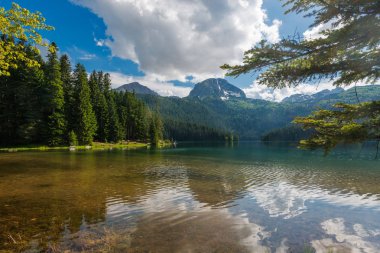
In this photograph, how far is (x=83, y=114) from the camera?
7219 cm

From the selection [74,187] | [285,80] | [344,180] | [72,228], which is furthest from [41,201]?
[344,180]

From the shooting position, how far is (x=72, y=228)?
11750 mm

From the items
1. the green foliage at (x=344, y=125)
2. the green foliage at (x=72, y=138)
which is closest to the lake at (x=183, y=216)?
the green foliage at (x=344, y=125)

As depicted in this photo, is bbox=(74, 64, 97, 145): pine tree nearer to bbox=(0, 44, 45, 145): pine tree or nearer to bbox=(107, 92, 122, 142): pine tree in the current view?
bbox=(0, 44, 45, 145): pine tree

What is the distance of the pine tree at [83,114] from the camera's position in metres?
71.9

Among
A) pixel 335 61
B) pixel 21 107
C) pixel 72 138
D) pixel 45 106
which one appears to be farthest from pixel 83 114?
pixel 335 61

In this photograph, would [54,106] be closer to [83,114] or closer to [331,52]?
[83,114]

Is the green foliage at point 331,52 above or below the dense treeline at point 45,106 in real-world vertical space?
below

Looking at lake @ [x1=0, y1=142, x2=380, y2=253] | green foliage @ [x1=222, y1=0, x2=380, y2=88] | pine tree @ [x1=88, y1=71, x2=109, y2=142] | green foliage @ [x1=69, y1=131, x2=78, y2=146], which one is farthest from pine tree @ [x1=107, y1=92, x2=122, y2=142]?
green foliage @ [x1=222, y1=0, x2=380, y2=88]

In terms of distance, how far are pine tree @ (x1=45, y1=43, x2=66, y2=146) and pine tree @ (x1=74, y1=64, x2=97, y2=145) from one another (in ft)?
14.0

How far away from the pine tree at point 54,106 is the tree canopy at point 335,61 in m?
65.4

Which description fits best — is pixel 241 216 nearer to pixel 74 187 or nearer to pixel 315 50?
pixel 315 50

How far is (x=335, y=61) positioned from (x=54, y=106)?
68925 mm

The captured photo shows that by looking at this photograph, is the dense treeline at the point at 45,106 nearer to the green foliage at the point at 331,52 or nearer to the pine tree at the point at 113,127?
the pine tree at the point at 113,127
